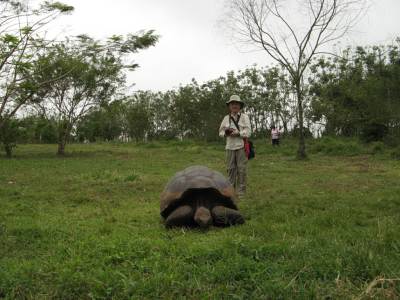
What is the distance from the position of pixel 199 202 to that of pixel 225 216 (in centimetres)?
38

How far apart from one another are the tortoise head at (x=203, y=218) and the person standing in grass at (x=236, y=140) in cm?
239

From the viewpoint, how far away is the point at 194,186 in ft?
16.9

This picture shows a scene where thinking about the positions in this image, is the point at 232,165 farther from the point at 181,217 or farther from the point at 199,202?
the point at 181,217

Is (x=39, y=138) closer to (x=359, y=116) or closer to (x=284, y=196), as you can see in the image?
(x=359, y=116)

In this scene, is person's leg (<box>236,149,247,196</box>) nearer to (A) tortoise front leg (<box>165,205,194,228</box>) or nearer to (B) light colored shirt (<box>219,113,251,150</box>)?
(B) light colored shirt (<box>219,113,251,150</box>)

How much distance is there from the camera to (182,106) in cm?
3600

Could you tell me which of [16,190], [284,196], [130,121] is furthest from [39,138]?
[284,196]

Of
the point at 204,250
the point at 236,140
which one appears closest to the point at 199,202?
the point at 204,250

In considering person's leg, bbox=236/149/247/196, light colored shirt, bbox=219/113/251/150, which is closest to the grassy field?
person's leg, bbox=236/149/247/196

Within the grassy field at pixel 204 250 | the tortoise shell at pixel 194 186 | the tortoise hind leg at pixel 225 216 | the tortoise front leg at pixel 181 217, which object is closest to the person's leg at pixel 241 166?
the grassy field at pixel 204 250

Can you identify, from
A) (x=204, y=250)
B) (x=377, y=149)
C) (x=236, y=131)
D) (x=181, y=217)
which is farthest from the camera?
(x=377, y=149)

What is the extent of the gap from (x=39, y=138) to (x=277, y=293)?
113 ft

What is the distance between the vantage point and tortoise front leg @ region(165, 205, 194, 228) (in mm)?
5086

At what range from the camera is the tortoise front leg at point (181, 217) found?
5086 millimetres
